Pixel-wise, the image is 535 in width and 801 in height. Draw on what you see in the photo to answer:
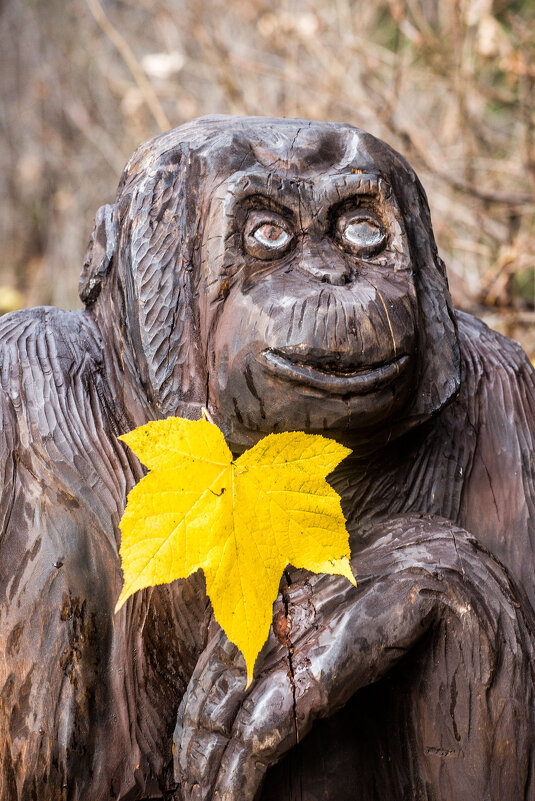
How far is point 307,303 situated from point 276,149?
28 centimetres

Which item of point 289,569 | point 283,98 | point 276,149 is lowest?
point 289,569

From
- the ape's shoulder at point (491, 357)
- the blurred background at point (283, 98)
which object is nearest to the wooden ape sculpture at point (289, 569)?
the ape's shoulder at point (491, 357)

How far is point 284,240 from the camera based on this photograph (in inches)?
45.8

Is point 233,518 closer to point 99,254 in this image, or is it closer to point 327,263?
point 327,263

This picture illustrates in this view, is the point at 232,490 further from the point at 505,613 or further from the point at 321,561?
the point at 505,613

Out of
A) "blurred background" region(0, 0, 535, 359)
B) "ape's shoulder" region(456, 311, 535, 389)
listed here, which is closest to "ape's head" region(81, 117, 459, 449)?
"ape's shoulder" region(456, 311, 535, 389)

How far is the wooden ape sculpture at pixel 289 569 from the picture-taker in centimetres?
108

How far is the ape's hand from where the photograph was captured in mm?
1063

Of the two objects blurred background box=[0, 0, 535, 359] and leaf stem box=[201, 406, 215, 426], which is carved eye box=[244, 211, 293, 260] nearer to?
leaf stem box=[201, 406, 215, 426]

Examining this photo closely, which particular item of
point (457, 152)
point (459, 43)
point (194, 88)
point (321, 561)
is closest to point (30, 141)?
point (194, 88)

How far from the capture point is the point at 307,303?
1061mm

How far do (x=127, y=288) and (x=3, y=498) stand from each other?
0.34 metres

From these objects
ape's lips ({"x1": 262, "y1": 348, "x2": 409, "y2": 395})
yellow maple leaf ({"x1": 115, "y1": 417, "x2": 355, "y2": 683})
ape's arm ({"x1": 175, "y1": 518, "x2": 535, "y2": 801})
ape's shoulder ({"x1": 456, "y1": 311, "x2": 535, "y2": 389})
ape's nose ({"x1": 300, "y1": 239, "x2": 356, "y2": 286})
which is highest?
ape's nose ({"x1": 300, "y1": 239, "x2": 356, "y2": 286})

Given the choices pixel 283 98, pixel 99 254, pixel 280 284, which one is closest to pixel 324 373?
pixel 280 284
